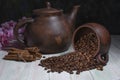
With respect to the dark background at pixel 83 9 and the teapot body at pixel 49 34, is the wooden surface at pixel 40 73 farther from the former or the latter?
the dark background at pixel 83 9

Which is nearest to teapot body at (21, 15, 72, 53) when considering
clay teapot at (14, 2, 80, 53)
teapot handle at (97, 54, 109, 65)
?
clay teapot at (14, 2, 80, 53)

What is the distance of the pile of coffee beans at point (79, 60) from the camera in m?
0.97

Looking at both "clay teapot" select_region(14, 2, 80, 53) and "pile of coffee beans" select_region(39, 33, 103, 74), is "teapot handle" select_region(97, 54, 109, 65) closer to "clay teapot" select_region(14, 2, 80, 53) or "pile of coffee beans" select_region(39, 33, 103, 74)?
"pile of coffee beans" select_region(39, 33, 103, 74)

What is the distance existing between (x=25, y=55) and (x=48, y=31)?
14 centimetres

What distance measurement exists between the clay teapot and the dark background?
38cm

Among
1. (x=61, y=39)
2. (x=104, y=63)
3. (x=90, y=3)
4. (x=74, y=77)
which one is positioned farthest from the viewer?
(x=90, y=3)

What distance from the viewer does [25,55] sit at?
3.56ft

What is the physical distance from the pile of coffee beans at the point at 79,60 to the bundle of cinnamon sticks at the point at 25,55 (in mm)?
61

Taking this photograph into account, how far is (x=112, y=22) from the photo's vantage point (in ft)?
5.07

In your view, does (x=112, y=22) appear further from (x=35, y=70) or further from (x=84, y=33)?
(x=35, y=70)

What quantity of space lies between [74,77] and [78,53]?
0.18 meters

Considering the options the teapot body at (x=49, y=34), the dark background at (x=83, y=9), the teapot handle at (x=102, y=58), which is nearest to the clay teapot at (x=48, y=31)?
the teapot body at (x=49, y=34)

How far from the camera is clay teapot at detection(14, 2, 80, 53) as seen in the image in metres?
1.12

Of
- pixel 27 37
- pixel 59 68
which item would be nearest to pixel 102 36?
pixel 59 68
